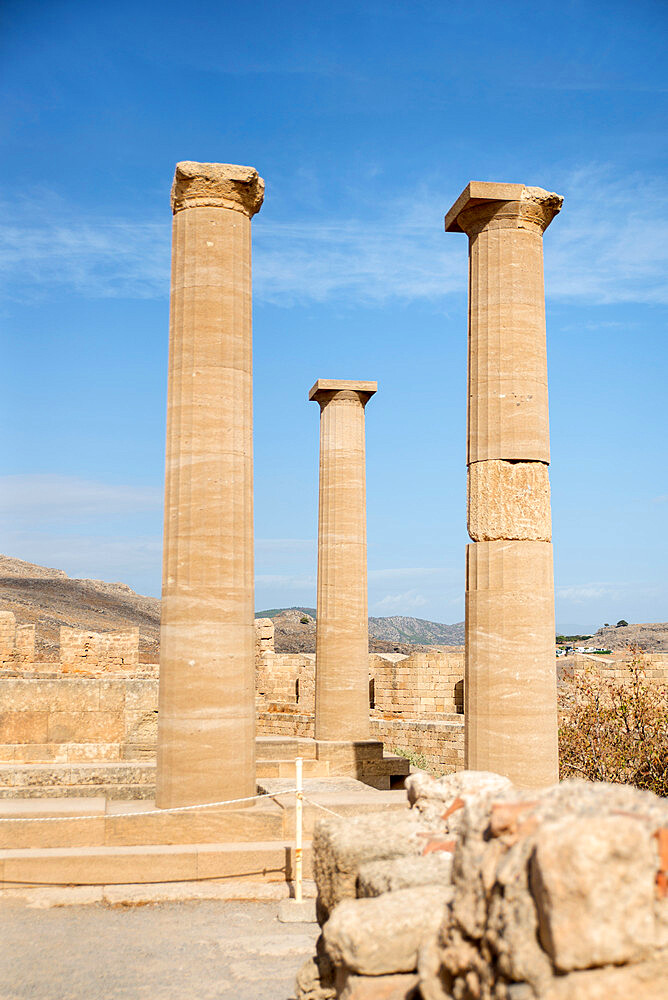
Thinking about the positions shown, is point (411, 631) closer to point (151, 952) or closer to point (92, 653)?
point (92, 653)

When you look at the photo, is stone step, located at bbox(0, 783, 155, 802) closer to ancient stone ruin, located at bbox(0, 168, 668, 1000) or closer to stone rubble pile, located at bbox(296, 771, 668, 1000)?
ancient stone ruin, located at bbox(0, 168, 668, 1000)

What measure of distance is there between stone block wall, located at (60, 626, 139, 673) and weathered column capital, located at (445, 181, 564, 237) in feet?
53.8

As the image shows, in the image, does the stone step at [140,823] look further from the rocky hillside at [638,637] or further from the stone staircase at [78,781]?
the rocky hillside at [638,637]

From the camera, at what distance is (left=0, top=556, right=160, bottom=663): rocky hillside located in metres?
45.3

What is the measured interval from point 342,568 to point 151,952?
9.16 meters

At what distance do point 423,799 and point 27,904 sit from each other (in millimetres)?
4480

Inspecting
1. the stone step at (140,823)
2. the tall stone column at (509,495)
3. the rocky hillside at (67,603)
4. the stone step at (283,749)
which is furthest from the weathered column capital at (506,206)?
the rocky hillside at (67,603)

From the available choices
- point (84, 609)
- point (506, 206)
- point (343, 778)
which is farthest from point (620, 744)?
point (84, 609)

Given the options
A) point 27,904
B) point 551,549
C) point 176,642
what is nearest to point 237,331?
point 176,642

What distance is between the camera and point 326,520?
605 inches

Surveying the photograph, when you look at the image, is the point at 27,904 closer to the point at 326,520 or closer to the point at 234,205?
the point at 234,205

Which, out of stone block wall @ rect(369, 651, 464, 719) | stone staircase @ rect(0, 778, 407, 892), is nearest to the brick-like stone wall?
stone block wall @ rect(369, 651, 464, 719)

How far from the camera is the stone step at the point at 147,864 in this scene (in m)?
7.82

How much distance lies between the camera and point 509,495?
328 inches
